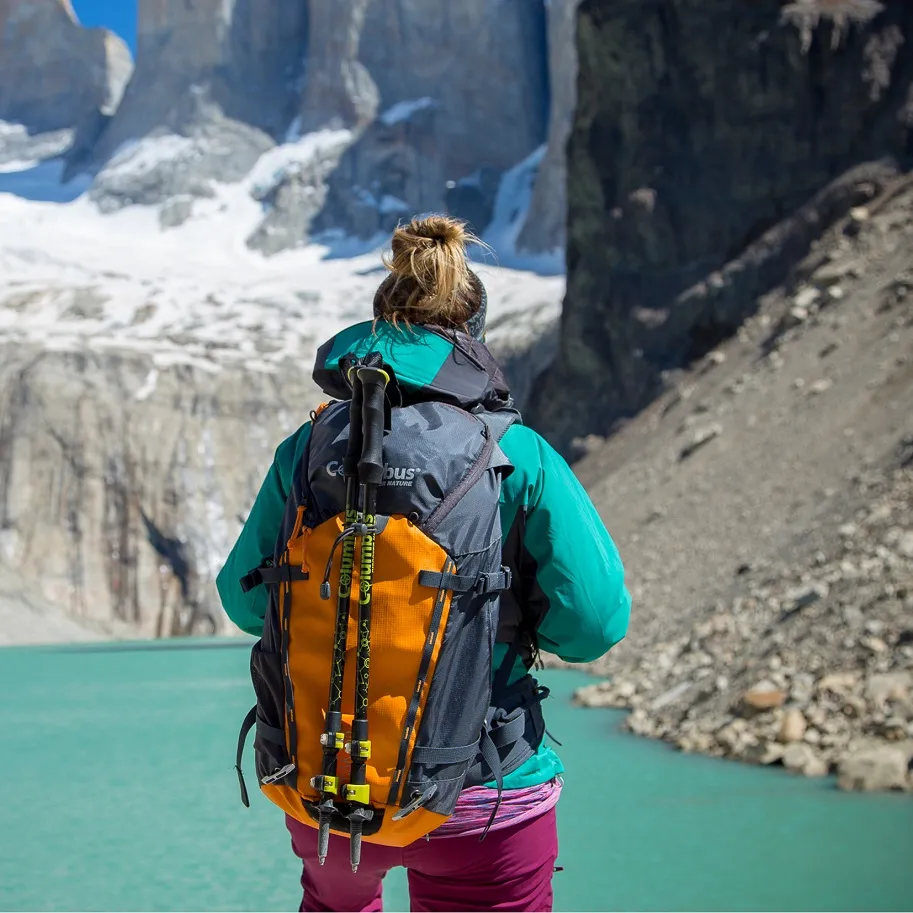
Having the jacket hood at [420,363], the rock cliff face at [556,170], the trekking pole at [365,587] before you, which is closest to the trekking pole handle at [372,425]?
the trekking pole at [365,587]

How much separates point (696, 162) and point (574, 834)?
24454 mm

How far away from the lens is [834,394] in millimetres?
18766

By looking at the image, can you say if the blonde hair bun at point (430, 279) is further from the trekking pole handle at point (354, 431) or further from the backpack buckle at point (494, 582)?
the backpack buckle at point (494, 582)

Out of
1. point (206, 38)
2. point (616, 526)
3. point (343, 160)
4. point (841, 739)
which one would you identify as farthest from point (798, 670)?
point (206, 38)

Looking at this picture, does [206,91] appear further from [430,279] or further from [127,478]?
[430,279]

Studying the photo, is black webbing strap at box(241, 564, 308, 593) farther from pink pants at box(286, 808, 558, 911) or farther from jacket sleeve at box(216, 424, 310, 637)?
pink pants at box(286, 808, 558, 911)

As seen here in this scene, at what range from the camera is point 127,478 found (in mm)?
45750

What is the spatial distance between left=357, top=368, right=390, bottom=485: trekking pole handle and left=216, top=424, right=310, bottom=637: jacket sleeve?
26 cm

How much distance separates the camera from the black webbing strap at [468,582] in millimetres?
2057

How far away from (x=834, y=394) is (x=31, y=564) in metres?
31.4

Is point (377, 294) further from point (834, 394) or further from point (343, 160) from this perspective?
point (343, 160)

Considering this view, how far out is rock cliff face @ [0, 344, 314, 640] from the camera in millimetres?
43500

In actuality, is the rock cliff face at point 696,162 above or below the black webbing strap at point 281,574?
below

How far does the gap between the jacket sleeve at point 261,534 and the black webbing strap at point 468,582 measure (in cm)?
37
